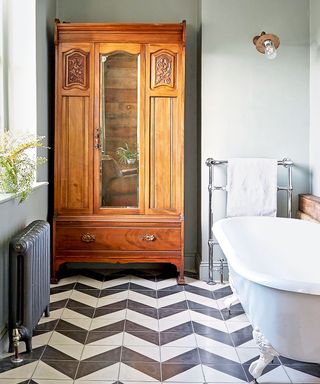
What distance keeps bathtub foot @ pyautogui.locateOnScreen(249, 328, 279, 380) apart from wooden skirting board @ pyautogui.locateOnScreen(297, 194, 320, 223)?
157cm

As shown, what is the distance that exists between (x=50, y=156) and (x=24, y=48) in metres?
0.98

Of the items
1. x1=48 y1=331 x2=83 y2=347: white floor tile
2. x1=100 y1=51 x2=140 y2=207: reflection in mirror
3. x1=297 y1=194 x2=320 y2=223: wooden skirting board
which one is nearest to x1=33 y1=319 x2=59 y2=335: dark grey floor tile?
x1=48 y1=331 x2=83 y2=347: white floor tile

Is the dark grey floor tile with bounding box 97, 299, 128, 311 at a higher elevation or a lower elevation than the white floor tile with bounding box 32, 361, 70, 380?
higher

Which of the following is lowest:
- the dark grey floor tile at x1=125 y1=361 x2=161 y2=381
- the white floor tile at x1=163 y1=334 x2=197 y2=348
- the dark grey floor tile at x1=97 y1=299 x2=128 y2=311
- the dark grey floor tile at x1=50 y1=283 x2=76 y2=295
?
the dark grey floor tile at x1=125 y1=361 x2=161 y2=381

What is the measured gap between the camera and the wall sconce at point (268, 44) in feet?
12.1

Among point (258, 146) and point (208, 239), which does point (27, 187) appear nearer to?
point (208, 239)

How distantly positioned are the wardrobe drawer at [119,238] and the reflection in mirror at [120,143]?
244 millimetres

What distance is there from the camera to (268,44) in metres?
3.71

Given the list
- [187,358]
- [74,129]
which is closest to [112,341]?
[187,358]

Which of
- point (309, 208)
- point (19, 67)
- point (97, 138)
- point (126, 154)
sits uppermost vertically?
point (19, 67)

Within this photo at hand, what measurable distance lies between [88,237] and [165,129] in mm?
1134

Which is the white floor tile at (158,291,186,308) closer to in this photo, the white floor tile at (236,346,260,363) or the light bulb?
the white floor tile at (236,346,260,363)

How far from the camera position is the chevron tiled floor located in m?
2.30

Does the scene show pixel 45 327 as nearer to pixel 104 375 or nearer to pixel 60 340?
pixel 60 340
